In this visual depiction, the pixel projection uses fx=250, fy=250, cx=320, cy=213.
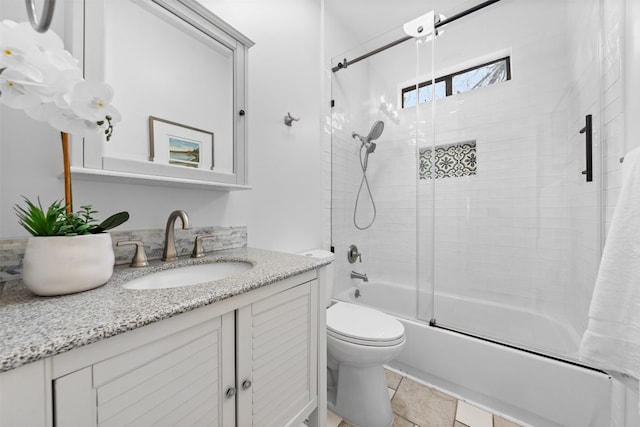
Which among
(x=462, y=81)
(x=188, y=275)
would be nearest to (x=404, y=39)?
(x=462, y=81)

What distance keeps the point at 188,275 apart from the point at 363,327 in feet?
2.90

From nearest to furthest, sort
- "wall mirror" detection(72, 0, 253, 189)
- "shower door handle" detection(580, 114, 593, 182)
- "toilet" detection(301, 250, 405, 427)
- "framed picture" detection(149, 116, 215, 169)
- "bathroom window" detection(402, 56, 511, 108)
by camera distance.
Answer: "wall mirror" detection(72, 0, 253, 189)
"framed picture" detection(149, 116, 215, 169)
"toilet" detection(301, 250, 405, 427)
"shower door handle" detection(580, 114, 593, 182)
"bathroom window" detection(402, 56, 511, 108)

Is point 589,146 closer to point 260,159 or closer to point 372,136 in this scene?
point 372,136

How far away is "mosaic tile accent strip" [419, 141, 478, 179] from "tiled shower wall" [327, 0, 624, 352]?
51 millimetres

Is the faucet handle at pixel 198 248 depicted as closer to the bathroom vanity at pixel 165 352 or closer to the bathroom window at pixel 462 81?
the bathroom vanity at pixel 165 352

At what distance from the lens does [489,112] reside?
6.38 feet

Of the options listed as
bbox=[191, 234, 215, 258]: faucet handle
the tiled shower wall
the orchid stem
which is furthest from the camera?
the tiled shower wall

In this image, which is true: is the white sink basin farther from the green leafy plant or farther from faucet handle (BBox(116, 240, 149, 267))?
the green leafy plant

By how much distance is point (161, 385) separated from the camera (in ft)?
1.77

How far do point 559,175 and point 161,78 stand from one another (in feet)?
7.84

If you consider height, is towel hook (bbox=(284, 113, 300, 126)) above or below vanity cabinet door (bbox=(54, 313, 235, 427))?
above

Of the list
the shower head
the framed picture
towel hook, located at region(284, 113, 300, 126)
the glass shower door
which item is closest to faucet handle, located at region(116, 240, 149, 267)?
the framed picture

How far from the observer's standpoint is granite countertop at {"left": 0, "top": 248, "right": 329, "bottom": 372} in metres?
0.38

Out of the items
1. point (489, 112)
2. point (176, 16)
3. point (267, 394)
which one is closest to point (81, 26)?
point (176, 16)
